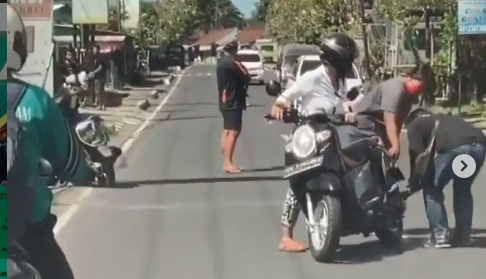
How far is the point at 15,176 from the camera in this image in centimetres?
393

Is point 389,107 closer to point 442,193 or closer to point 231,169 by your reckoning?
point 442,193

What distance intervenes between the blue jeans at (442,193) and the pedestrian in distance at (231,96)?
692 millimetres

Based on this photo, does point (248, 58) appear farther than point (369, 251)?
Yes

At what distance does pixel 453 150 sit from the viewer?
4242 mm

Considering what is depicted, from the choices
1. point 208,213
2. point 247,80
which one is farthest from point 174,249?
point 247,80

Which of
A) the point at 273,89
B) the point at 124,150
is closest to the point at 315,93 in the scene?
the point at 273,89

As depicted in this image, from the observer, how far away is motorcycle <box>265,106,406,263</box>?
408 cm

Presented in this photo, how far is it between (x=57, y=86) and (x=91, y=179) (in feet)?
1.13

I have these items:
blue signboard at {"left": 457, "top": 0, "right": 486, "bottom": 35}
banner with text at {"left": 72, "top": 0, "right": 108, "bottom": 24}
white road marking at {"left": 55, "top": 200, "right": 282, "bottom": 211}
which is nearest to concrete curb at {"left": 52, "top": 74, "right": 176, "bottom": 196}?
white road marking at {"left": 55, "top": 200, "right": 282, "bottom": 211}

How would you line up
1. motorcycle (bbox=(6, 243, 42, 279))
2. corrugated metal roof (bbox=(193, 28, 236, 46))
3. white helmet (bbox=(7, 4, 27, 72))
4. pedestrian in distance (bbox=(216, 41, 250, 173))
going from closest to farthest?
1. white helmet (bbox=(7, 4, 27, 72))
2. motorcycle (bbox=(6, 243, 42, 279))
3. pedestrian in distance (bbox=(216, 41, 250, 173))
4. corrugated metal roof (bbox=(193, 28, 236, 46))

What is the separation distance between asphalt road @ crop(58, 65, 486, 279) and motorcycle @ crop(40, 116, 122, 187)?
0.14ft

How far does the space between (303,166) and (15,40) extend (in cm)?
107

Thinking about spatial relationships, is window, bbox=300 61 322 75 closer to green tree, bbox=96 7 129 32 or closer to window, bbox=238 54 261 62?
window, bbox=238 54 261 62

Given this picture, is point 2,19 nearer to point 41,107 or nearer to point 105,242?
point 41,107
